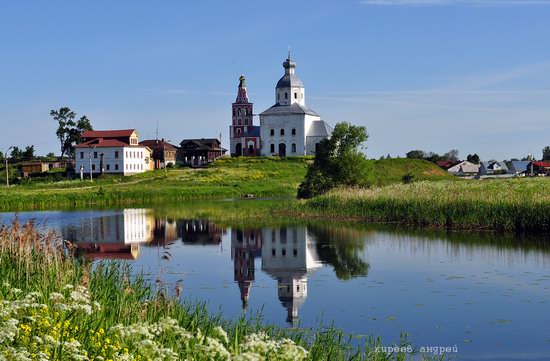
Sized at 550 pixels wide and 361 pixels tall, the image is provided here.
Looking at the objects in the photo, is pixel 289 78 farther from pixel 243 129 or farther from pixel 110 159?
pixel 110 159

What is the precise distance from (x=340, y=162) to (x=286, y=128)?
61799 millimetres

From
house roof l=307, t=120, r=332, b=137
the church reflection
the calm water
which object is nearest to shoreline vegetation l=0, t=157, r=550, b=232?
the calm water

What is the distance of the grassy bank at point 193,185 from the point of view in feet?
194

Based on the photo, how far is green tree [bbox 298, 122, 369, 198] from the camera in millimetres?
48188

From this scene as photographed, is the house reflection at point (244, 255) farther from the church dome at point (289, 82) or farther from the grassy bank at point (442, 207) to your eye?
the church dome at point (289, 82)

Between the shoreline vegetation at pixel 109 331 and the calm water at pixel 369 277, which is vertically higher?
the shoreline vegetation at pixel 109 331

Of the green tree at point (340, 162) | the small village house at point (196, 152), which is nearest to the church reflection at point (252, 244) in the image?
the green tree at point (340, 162)

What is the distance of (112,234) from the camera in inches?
1362

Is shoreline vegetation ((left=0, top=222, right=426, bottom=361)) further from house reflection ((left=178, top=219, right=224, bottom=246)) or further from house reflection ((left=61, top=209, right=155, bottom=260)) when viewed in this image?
house reflection ((left=178, top=219, right=224, bottom=246))

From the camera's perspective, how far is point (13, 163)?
10881cm

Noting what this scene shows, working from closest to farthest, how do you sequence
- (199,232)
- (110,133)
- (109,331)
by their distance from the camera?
(109,331) < (199,232) < (110,133)

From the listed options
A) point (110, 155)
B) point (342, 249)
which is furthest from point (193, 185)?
point (342, 249)

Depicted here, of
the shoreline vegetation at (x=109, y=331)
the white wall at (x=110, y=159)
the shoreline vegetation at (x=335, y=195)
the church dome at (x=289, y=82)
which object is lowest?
the shoreline vegetation at (x=109, y=331)

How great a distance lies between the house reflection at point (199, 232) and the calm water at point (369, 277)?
0.09m
